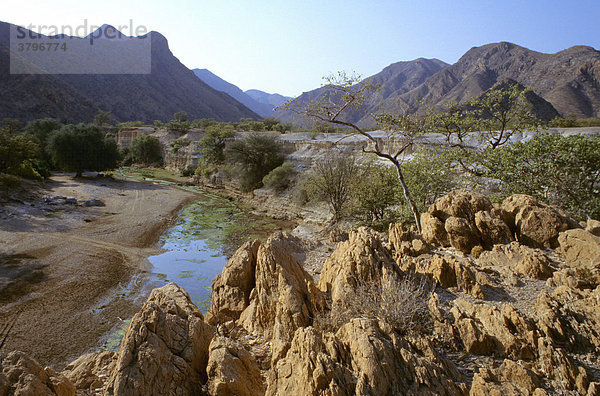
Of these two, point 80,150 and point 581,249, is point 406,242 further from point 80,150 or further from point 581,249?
point 80,150

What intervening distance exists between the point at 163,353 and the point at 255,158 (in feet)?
89.4

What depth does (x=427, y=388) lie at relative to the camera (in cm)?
361

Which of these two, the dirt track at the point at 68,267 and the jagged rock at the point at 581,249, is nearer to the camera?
the jagged rock at the point at 581,249

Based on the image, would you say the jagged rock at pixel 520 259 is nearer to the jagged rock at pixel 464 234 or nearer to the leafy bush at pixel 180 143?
the jagged rock at pixel 464 234

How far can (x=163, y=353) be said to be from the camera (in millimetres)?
4078

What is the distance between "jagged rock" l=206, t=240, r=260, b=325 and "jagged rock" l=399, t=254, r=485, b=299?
359 cm

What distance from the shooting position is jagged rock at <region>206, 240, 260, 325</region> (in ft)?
24.2

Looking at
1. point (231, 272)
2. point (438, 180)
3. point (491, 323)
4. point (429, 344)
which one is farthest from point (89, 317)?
point (438, 180)

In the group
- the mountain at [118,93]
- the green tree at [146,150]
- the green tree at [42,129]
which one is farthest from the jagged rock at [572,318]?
the mountain at [118,93]

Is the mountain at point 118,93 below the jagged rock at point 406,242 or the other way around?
the other way around

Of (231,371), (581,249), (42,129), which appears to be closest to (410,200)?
(581,249)

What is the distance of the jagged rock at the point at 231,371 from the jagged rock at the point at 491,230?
6.75m

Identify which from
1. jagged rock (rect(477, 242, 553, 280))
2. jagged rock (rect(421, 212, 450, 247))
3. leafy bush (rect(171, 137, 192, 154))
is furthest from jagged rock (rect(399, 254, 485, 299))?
leafy bush (rect(171, 137, 192, 154))

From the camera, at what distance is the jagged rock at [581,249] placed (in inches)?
250
